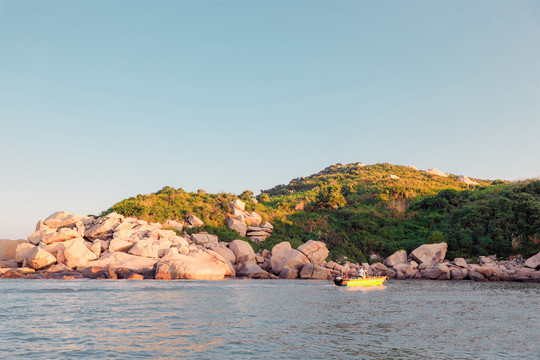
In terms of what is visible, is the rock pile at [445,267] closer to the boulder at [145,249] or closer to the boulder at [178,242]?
the boulder at [178,242]

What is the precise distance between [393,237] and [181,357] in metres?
46.6

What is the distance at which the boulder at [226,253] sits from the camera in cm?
4346

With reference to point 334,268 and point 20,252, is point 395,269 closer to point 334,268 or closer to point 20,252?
point 334,268

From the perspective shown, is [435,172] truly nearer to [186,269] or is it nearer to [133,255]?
[186,269]

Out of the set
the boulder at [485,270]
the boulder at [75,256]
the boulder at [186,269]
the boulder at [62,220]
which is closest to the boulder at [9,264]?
the boulder at [62,220]

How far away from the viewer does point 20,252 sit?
1574 inches

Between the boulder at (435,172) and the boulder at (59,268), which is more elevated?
the boulder at (435,172)

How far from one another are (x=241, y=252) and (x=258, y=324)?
2725 cm

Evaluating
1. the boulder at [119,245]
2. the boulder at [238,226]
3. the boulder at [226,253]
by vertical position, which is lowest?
the boulder at [226,253]

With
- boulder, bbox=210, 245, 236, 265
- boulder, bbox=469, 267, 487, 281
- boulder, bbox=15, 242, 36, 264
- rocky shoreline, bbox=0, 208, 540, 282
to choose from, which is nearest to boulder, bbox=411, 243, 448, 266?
rocky shoreline, bbox=0, 208, 540, 282

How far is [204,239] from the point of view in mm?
47094

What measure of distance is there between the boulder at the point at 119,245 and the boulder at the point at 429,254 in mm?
31154

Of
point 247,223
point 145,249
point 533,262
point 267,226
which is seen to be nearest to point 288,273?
point 267,226

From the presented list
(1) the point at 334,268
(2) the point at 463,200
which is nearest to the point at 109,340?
(1) the point at 334,268
